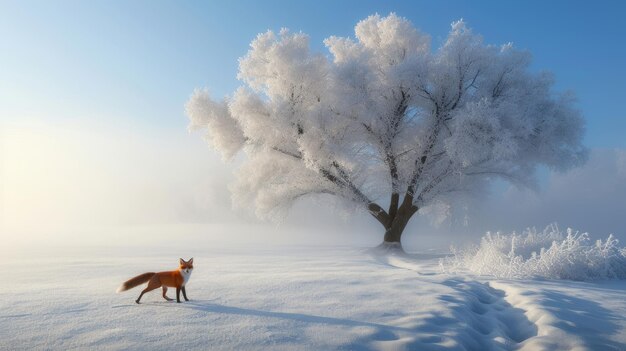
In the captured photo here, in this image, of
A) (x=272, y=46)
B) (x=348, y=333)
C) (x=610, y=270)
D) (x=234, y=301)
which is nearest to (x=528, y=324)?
(x=348, y=333)

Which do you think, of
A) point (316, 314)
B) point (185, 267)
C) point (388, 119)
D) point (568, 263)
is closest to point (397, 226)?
point (388, 119)

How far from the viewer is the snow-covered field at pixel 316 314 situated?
366cm

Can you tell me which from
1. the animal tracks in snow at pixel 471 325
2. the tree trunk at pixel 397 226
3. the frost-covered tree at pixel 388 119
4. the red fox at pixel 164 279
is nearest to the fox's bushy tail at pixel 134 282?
the red fox at pixel 164 279

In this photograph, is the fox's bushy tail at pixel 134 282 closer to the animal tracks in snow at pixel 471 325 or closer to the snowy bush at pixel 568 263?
the animal tracks in snow at pixel 471 325

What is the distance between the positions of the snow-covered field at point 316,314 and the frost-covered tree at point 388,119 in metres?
7.40

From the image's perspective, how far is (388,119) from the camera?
14.2 m

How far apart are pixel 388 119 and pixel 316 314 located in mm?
10738

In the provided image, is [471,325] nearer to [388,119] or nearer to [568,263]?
[568,263]

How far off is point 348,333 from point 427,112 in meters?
12.3

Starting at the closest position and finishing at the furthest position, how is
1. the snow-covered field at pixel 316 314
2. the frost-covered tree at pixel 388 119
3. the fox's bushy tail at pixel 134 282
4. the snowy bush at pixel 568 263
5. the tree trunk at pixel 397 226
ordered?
the snow-covered field at pixel 316 314, the fox's bushy tail at pixel 134 282, the snowy bush at pixel 568 263, the frost-covered tree at pixel 388 119, the tree trunk at pixel 397 226

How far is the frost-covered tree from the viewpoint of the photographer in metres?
13.3

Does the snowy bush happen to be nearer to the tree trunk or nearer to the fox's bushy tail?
the fox's bushy tail

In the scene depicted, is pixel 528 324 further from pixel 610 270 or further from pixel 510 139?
pixel 510 139

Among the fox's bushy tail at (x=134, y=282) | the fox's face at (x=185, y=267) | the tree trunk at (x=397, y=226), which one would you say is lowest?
the fox's bushy tail at (x=134, y=282)
